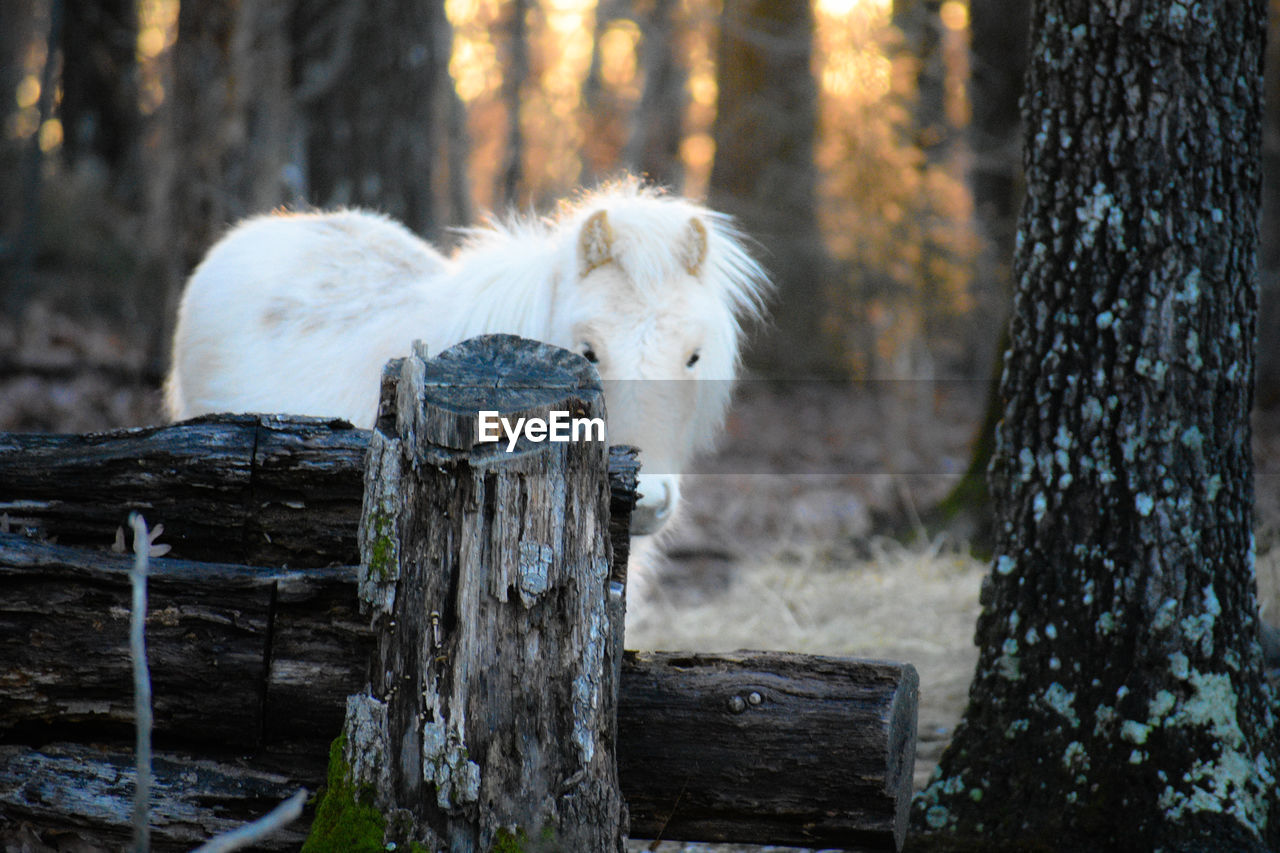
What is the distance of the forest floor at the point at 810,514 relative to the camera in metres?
4.75

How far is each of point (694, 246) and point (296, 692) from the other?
1.89 m

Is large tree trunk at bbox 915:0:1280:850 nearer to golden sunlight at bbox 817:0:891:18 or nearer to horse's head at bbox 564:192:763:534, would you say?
horse's head at bbox 564:192:763:534

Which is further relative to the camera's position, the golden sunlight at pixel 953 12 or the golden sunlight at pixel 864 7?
the golden sunlight at pixel 953 12

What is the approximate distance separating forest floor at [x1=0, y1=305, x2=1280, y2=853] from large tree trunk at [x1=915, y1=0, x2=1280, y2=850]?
818 mm

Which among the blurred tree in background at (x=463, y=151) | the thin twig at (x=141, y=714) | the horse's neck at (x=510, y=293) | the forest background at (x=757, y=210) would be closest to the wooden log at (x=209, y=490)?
the thin twig at (x=141, y=714)

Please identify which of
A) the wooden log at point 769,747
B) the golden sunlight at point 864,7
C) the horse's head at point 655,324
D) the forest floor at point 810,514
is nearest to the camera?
the wooden log at point 769,747

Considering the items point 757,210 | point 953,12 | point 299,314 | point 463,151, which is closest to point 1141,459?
point 299,314

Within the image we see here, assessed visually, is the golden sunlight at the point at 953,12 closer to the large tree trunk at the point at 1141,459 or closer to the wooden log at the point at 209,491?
the large tree trunk at the point at 1141,459

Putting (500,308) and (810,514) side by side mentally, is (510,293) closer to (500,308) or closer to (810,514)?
(500,308)

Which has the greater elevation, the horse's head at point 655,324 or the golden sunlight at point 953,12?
the golden sunlight at point 953,12

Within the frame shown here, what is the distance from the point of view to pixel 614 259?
3312 mm

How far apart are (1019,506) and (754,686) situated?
113 centimetres

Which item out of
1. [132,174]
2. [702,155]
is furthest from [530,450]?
[702,155]

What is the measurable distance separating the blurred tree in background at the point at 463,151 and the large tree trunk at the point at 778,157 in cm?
3
